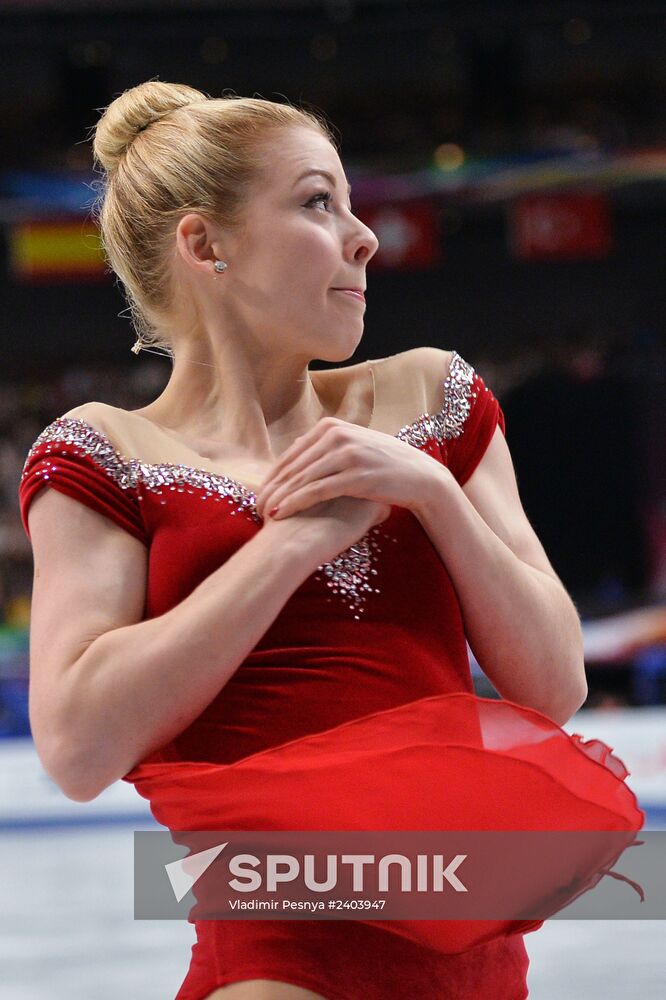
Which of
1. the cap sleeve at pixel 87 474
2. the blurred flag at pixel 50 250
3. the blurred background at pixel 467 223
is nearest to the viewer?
the cap sleeve at pixel 87 474

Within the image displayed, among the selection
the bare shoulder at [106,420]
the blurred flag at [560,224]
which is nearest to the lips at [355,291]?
the bare shoulder at [106,420]

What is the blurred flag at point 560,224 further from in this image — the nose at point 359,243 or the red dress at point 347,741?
the red dress at point 347,741

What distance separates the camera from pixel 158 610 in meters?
1.22

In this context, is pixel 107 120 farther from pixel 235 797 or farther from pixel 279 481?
pixel 235 797

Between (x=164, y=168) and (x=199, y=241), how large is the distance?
0.08 meters

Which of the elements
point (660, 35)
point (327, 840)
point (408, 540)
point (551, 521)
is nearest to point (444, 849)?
point (327, 840)

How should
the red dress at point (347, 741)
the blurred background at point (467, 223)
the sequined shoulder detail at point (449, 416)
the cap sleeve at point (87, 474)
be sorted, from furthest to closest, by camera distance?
1. the blurred background at point (467, 223)
2. the sequined shoulder detail at point (449, 416)
3. the cap sleeve at point (87, 474)
4. the red dress at point (347, 741)

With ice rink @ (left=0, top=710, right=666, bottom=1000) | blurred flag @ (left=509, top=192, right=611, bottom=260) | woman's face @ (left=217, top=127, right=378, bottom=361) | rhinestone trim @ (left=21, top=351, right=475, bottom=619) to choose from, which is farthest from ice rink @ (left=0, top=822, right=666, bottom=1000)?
blurred flag @ (left=509, top=192, right=611, bottom=260)

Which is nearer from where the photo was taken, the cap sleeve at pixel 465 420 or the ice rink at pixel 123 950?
the cap sleeve at pixel 465 420

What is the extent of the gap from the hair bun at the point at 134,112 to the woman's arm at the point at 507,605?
487 mm

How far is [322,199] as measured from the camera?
129 centimetres

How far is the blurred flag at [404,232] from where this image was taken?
8898 mm

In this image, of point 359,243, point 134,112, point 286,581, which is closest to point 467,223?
point 134,112

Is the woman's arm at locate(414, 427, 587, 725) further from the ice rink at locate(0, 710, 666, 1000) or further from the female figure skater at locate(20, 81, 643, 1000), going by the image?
the ice rink at locate(0, 710, 666, 1000)
